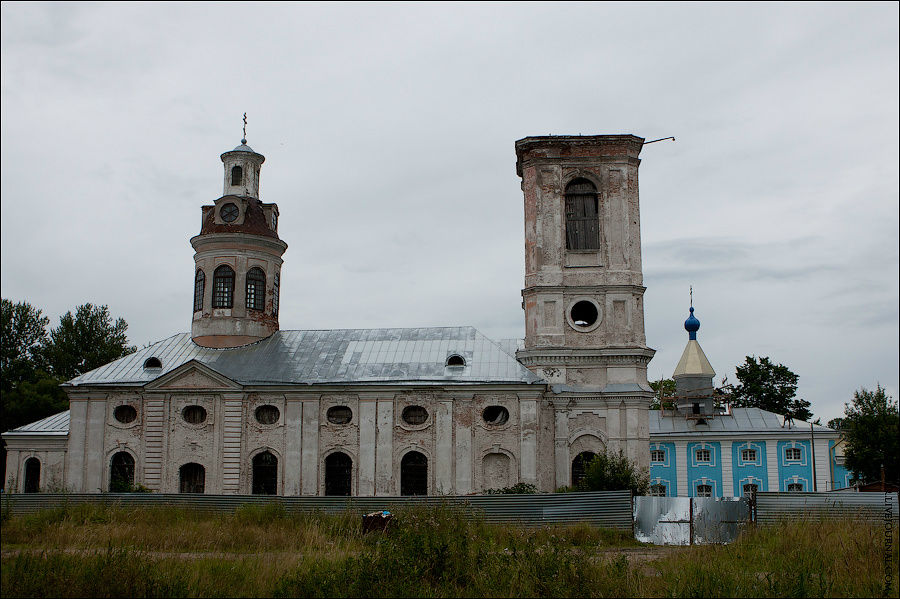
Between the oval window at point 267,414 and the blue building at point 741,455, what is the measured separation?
21072 millimetres

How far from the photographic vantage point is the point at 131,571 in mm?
11578

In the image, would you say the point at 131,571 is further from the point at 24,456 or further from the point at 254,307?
the point at 24,456

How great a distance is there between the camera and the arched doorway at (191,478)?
2778 cm

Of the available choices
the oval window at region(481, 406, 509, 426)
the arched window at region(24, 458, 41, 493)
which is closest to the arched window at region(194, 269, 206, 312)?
the arched window at region(24, 458, 41, 493)

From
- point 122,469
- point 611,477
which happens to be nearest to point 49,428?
point 122,469

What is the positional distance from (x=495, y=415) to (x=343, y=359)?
572cm

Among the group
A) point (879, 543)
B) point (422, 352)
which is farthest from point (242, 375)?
point (879, 543)

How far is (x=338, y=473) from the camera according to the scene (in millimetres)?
27438

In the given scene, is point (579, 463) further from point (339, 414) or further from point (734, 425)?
point (734, 425)

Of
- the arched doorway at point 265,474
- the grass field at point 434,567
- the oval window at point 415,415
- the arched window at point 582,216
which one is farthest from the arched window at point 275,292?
the grass field at point 434,567

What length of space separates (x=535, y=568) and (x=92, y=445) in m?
20.9

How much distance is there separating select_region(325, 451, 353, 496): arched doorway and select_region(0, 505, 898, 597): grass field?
12.1 meters

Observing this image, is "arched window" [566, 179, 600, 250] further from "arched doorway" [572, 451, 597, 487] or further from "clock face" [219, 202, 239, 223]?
"clock face" [219, 202, 239, 223]

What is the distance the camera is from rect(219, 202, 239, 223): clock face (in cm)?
3222
